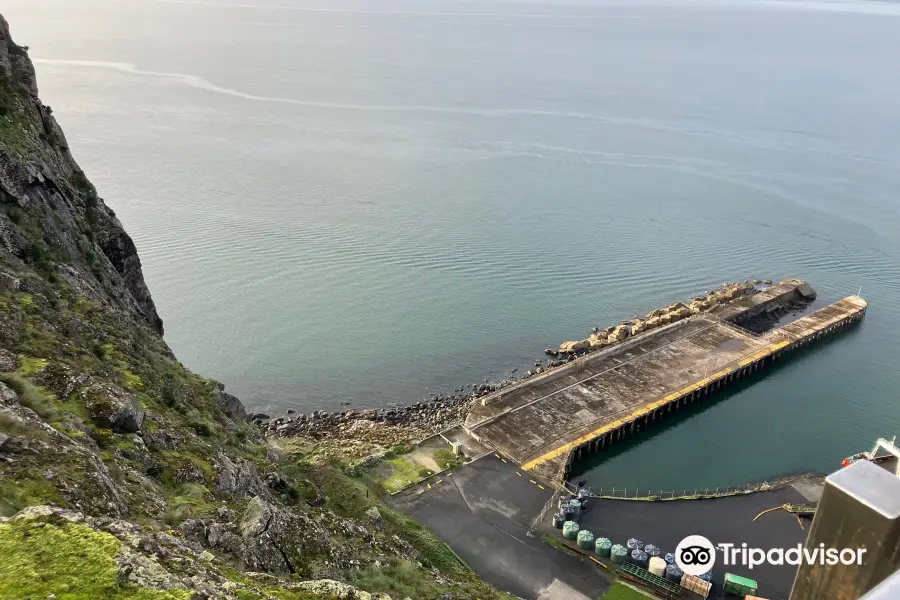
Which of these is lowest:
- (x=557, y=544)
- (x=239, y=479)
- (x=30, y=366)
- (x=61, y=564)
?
(x=557, y=544)

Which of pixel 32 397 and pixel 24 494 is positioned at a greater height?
pixel 24 494

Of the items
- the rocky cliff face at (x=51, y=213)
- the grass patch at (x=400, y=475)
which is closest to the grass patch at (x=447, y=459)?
the grass patch at (x=400, y=475)

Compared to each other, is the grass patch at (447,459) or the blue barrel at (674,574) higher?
the blue barrel at (674,574)

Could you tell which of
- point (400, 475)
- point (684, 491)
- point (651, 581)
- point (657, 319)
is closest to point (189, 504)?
point (651, 581)

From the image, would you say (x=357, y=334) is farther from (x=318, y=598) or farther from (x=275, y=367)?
(x=318, y=598)

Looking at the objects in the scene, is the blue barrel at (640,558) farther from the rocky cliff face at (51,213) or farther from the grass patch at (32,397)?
the rocky cliff face at (51,213)

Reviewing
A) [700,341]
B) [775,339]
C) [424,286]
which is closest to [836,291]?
[775,339]

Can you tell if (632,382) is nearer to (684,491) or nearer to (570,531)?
(684,491)
